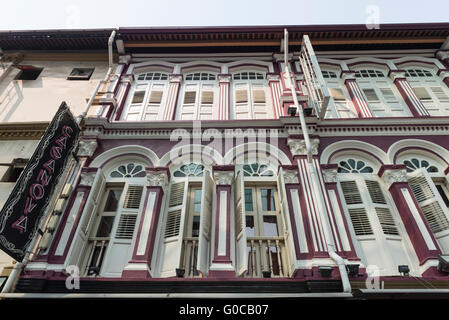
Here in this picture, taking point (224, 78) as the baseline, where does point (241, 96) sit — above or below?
below

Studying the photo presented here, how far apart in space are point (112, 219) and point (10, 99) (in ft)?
19.7

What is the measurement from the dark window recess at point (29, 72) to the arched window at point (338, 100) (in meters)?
9.80

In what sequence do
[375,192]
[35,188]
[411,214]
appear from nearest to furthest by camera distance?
[35,188]
[411,214]
[375,192]

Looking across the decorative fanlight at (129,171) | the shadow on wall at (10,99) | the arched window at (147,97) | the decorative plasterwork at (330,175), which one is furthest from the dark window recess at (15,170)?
the decorative plasterwork at (330,175)

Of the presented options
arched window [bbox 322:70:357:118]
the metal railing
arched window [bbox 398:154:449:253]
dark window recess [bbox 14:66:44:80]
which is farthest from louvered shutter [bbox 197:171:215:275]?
dark window recess [bbox 14:66:44:80]

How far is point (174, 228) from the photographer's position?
6.45m

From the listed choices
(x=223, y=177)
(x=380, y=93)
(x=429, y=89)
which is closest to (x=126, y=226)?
(x=223, y=177)

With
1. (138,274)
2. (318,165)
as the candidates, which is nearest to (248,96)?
(318,165)

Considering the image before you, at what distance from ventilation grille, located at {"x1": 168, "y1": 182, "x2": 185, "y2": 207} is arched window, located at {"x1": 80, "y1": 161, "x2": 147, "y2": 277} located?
0.64m

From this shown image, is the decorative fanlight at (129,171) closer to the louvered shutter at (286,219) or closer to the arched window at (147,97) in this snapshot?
the arched window at (147,97)

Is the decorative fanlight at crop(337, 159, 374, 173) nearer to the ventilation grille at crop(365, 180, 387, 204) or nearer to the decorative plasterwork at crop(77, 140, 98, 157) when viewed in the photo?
the ventilation grille at crop(365, 180, 387, 204)

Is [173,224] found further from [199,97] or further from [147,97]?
[147,97]

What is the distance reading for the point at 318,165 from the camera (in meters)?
7.25
